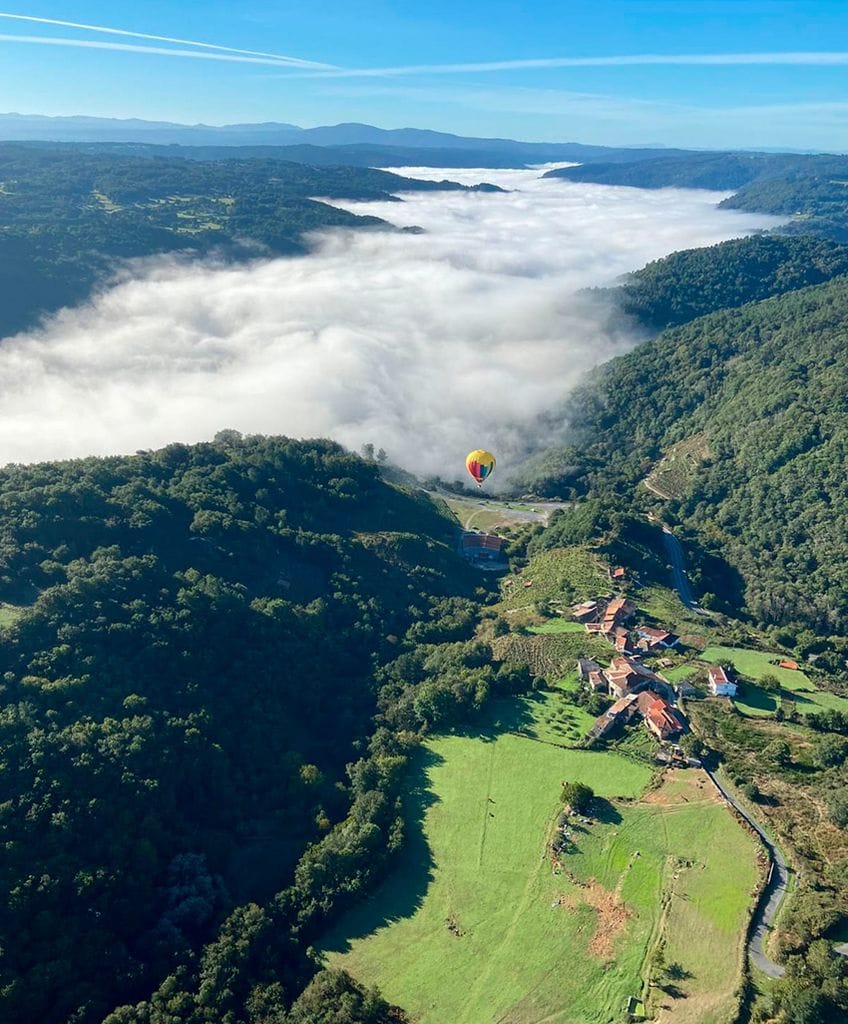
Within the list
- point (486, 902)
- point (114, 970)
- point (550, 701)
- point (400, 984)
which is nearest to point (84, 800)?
point (114, 970)

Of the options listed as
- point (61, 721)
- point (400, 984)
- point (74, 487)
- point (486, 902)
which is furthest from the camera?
point (74, 487)

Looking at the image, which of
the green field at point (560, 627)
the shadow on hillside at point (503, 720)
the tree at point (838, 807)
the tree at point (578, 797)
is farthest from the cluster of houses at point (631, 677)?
the tree at point (838, 807)

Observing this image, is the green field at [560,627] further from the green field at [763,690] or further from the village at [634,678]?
the green field at [763,690]

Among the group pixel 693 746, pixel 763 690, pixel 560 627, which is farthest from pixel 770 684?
pixel 560 627

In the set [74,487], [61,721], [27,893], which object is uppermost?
[74,487]

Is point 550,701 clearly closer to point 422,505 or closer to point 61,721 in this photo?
point 61,721

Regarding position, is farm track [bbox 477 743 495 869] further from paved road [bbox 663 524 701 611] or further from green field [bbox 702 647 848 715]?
paved road [bbox 663 524 701 611]
